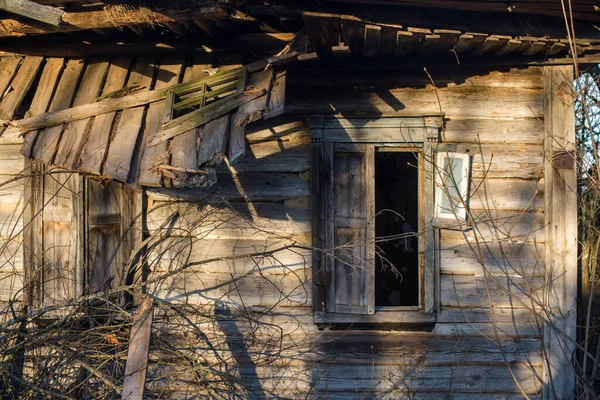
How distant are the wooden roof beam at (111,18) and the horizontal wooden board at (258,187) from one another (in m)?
1.47

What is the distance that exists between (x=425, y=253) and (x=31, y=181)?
3.63m

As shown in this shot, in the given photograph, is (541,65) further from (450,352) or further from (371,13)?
(450,352)

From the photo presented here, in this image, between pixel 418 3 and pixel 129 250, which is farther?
pixel 129 250

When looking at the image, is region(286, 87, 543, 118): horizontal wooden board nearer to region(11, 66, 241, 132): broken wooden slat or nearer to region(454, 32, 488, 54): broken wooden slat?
region(454, 32, 488, 54): broken wooden slat

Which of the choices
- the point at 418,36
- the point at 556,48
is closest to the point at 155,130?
the point at 418,36

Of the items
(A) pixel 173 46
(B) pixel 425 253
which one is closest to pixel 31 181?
(A) pixel 173 46

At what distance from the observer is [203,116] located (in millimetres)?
4426

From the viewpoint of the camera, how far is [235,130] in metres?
4.21

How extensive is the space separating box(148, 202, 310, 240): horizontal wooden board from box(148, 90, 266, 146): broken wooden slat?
100 cm

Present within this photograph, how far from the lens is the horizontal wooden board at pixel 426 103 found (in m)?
5.18

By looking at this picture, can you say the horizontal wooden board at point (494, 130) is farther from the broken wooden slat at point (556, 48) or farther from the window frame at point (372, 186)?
the broken wooden slat at point (556, 48)

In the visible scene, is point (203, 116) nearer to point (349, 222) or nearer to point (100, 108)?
point (100, 108)

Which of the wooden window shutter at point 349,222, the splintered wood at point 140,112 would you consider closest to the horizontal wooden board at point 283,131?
the wooden window shutter at point 349,222

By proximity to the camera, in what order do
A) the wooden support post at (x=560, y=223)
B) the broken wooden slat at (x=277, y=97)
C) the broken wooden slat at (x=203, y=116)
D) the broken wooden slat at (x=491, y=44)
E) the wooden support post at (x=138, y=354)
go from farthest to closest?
1. the wooden support post at (x=560, y=223)
2. the broken wooden slat at (x=491, y=44)
3. the broken wooden slat at (x=203, y=116)
4. the broken wooden slat at (x=277, y=97)
5. the wooden support post at (x=138, y=354)
